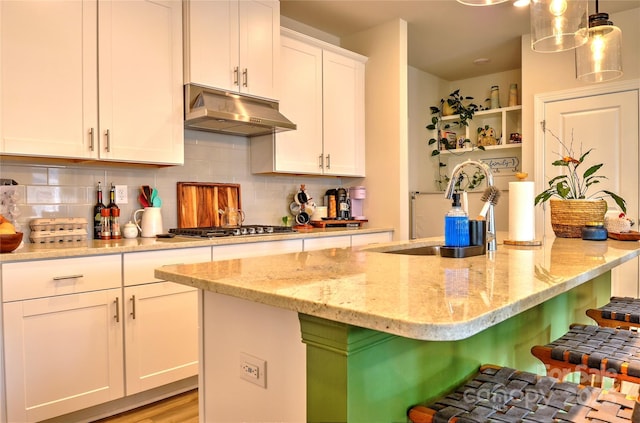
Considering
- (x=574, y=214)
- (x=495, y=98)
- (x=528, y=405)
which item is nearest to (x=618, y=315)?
(x=574, y=214)

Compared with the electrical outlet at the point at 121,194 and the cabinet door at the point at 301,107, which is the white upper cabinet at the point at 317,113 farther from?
the electrical outlet at the point at 121,194

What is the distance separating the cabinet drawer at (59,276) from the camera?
6.51ft

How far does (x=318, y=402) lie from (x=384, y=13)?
3.59 m

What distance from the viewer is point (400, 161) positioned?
3.96 m

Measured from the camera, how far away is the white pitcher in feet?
9.39

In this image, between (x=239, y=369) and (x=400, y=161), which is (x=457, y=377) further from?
(x=400, y=161)

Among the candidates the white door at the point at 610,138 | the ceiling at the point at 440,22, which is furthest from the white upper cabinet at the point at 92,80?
the white door at the point at 610,138

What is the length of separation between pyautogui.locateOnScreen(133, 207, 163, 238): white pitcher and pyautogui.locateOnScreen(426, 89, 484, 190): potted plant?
→ 3.60 metres

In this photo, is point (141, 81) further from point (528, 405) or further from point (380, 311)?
point (528, 405)

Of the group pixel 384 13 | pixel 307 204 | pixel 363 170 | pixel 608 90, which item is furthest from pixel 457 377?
pixel 608 90

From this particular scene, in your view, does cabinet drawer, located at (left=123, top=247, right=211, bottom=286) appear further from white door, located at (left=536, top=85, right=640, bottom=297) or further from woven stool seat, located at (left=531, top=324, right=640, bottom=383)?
white door, located at (left=536, top=85, right=640, bottom=297)

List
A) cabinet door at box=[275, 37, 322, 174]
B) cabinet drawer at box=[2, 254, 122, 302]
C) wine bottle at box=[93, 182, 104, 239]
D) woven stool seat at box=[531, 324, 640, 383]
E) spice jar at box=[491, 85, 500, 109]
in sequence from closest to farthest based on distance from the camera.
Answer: woven stool seat at box=[531, 324, 640, 383], cabinet drawer at box=[2, 254, 122, 302], wine bottle at box=[93, 182, 104, 239], cabinet door at box=[275, 37, 322, 174], spice jar at box=[491, 85, 500, 109]

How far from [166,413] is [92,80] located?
1845 mm

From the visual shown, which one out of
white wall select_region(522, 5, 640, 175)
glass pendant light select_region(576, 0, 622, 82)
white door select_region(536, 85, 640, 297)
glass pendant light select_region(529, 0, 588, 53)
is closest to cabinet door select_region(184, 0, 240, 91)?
glass pendant light select_region(529, 0, 588, 53)
